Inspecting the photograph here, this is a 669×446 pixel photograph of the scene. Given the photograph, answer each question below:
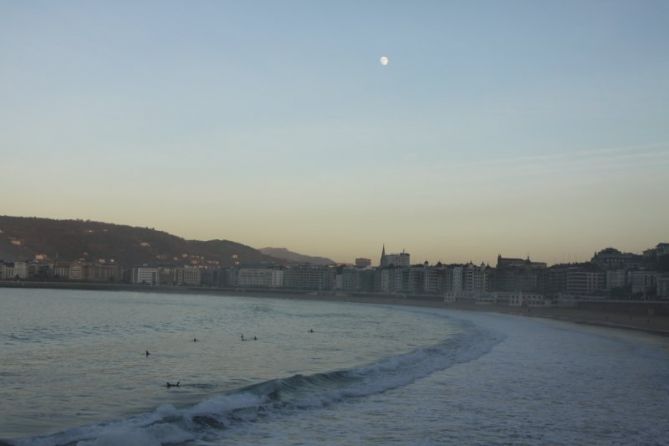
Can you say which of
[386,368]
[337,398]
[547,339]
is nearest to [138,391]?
[337,398]

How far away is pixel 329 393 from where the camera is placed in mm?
20578

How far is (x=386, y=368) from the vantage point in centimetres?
2695

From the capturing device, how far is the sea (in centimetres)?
1491

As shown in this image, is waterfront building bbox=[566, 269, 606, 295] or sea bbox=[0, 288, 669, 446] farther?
waterfront building bbox=[566, 269, 606, 295]

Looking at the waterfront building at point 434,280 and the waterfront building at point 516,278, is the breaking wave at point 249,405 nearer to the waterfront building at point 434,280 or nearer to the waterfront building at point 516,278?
the waterfront building at point 516,278

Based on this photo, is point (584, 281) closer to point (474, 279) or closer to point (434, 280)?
point (474, 279)

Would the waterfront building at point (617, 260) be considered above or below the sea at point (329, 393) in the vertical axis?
above

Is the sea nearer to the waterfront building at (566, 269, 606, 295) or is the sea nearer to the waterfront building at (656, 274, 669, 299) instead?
the waterfront building at (656, 274, 669, 299)

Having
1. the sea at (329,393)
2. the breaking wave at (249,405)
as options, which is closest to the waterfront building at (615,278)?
the sea at (329,393)

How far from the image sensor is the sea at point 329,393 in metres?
14.9

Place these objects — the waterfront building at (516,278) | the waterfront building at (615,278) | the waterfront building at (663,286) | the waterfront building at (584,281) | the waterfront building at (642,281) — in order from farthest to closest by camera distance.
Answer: the waterfront building at (516,278) → the waterfront building at (584,281) → the waterfront building at (615,278) → the waterfront building at (642,281) → the waterfront building at (663,286)

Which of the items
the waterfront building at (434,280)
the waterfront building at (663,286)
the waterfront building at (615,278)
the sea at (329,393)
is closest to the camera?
the sea at (329,393)

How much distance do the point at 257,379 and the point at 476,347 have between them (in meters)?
16.4

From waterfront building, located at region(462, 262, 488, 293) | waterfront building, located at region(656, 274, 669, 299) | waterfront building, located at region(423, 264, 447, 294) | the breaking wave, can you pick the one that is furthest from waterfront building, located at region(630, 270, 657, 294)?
the breaking wave
